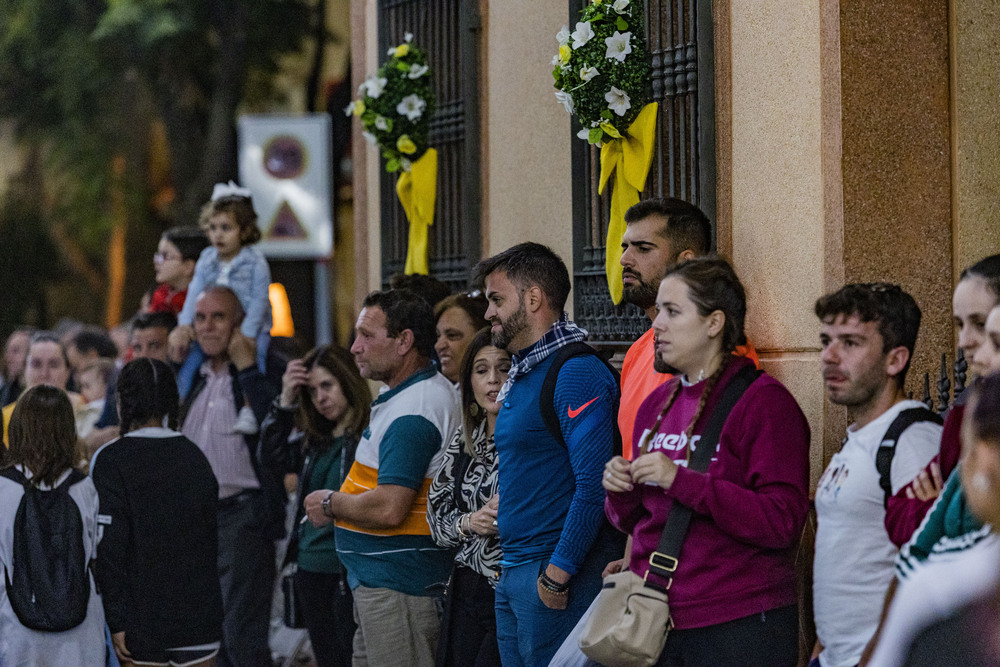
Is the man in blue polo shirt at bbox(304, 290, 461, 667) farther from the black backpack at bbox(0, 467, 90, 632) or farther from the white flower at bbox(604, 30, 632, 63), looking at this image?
the white flower at bbox(604, 30, 632, 63)

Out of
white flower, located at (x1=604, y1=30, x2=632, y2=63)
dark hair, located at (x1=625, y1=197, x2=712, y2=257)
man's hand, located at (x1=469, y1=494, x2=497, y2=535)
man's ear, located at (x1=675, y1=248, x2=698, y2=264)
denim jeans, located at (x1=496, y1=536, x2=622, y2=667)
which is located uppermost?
white flower, located at (x1=604, y1=30, x2=632, y2=63)

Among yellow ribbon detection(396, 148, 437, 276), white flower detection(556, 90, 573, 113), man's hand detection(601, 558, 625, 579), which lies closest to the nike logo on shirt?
man's hand detection(601, 558, 625, 579)

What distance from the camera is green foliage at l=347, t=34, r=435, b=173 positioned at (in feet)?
28.5

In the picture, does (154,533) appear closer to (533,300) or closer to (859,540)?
(533,300)

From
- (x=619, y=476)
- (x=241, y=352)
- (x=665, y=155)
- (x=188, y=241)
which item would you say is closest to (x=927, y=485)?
(x=619, y=476)

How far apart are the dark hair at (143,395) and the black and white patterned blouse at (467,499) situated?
4.58 feet

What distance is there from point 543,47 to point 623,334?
193 cm

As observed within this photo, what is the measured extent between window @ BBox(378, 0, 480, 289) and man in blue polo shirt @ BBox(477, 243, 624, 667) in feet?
10.8

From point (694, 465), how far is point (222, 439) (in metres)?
4.45

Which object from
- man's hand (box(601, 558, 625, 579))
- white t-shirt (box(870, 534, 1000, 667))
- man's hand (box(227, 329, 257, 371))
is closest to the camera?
white t-shirt (box(870, 534, 1000, 667))

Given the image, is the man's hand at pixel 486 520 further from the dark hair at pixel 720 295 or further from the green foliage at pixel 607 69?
the green foliage at pixel 607 69

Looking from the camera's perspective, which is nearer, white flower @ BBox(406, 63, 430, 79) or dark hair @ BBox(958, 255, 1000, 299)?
dark hair @ BBox(958, 255, 1000, 299)

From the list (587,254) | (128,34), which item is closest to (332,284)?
(128,34)

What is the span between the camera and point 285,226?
45.4 feet
